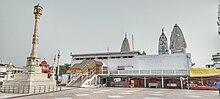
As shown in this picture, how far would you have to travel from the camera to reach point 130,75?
28141 mm

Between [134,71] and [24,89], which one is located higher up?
[134,71]

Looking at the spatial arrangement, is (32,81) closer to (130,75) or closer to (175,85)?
(130,75)

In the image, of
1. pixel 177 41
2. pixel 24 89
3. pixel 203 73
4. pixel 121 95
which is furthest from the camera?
pixel 177 41

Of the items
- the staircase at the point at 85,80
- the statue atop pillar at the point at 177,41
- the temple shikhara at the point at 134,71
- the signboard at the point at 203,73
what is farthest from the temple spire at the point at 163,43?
the staircase at the point at 85,80

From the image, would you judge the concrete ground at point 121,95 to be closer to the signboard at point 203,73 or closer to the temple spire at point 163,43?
the signboard at point 203,73

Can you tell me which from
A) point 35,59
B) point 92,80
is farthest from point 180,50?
point 35,59

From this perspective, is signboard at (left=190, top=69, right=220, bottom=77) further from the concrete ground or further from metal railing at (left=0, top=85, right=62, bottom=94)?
metal railing at (left=0, top=85, right=62, bottom=94)

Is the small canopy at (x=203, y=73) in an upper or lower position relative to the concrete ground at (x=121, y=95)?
upper

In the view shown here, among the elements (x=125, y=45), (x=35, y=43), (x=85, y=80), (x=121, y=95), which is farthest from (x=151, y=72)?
(x=125, y=45)

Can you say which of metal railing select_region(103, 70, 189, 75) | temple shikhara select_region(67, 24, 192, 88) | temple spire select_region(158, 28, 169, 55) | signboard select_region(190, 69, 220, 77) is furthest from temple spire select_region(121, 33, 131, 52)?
signboard select_region(190, 69, 220, 77)

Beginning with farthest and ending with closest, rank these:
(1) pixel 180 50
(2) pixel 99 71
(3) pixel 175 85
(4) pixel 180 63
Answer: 1. (1) pixel 180 50
2. (2) pixel 99 71
3. (4) pixel 180 63
4. (3) pixel 175 85

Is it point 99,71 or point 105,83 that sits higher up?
point 99,71

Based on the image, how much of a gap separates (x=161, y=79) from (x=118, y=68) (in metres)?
8.65

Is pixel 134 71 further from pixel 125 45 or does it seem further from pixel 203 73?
pixel 125 45
